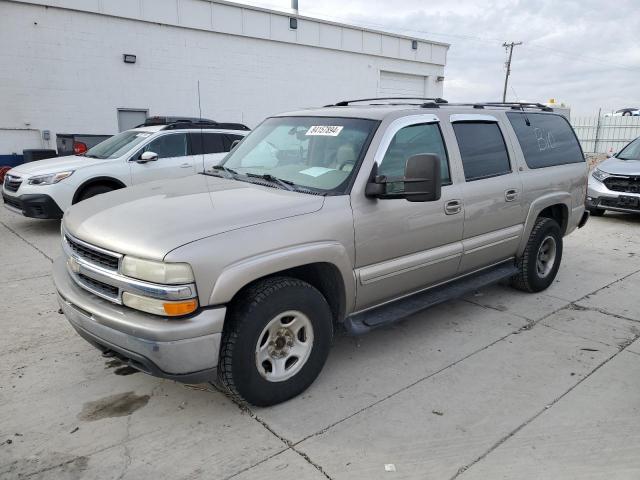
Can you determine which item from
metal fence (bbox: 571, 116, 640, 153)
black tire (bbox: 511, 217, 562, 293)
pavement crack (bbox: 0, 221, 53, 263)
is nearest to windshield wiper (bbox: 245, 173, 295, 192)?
black tire (bbox: 511, 217, 562, 293)

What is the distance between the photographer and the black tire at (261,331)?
9.18 ft

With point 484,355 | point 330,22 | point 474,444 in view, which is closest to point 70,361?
point 474,444

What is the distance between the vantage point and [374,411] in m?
3.11

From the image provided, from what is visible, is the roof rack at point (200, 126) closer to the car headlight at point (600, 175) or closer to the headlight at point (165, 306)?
the headlight at point (165, 306)

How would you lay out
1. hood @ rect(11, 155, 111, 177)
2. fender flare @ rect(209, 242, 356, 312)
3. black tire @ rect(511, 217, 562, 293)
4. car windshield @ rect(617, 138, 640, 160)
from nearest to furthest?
fender flare @ rect(209, 242, 356, 312), black tire @ rect(511, 217, 562, 293), hood @ rect(11, 155, 111, 177), car windshield @ rect(617, 138, 640, 160)

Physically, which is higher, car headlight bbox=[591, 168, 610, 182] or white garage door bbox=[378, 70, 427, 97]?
white garage door bbox=[378, 70, 427, 97]

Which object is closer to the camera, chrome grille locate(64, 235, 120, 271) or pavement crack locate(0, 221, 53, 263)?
chrome grille locate(64, 235, 120, 271)

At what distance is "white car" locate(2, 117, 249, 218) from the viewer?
7371 millimetres

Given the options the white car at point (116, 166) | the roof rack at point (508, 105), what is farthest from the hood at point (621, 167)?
the white car at point (116, 166)

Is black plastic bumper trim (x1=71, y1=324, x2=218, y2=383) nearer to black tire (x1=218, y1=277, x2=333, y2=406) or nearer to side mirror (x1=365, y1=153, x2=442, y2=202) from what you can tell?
black tire (x1=218, y1=277, x2=333, y2=406)

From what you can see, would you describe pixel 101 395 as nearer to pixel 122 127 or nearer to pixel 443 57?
pixel 122 127

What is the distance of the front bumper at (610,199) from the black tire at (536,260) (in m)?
4.54

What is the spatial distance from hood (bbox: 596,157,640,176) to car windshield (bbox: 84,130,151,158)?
Answer: 8.45 meters

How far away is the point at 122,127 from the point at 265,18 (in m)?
6.17
